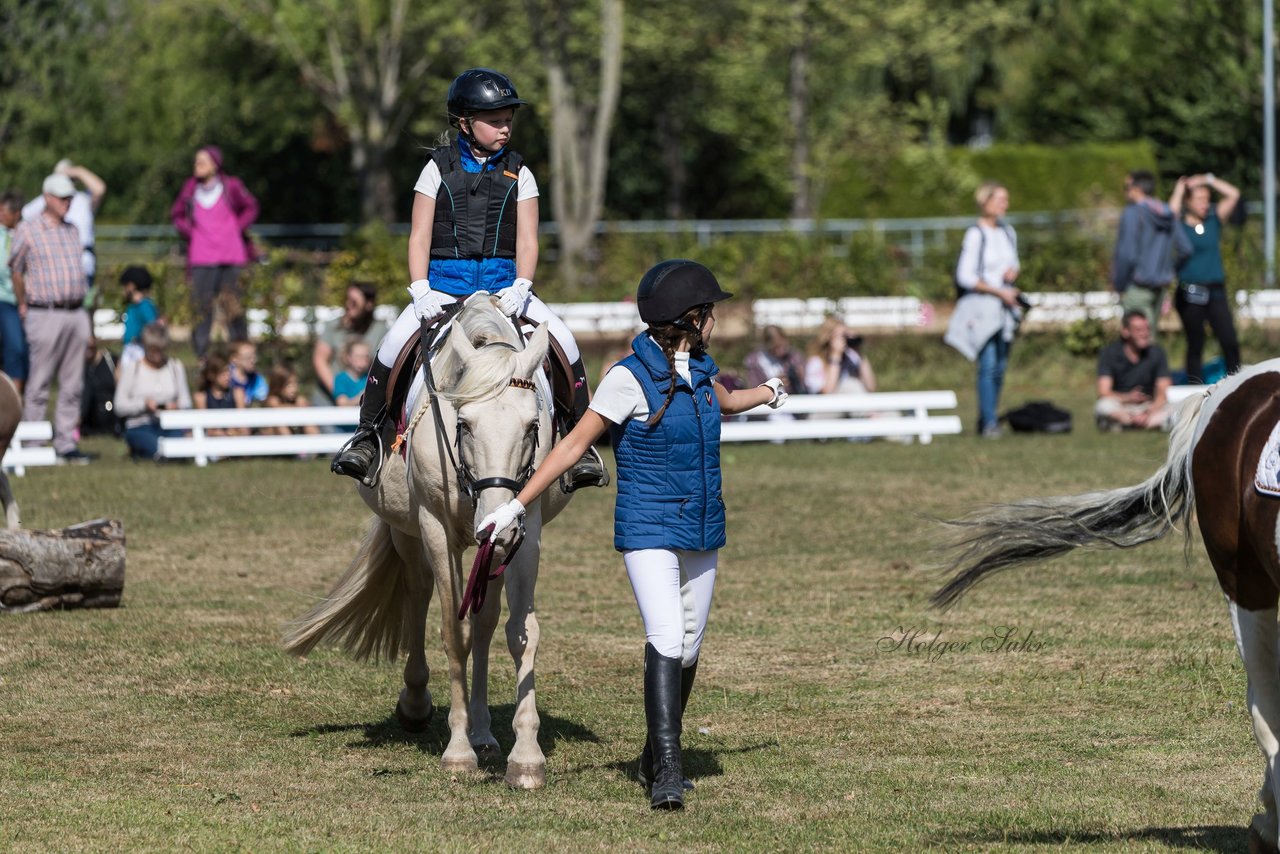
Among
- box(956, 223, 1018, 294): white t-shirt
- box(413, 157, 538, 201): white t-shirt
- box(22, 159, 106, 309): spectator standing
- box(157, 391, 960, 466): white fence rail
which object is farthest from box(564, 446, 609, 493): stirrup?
box(956, 223, 1018, 294): white t-shirt

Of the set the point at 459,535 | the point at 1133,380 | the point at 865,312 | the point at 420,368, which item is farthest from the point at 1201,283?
the point at 459,535

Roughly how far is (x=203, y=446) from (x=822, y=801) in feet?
34.9

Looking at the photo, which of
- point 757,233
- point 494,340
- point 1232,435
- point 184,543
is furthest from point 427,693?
point 757,233

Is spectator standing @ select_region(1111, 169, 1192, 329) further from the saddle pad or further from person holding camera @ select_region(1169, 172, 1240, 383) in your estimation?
the saddle pad

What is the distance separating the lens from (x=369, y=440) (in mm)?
7602

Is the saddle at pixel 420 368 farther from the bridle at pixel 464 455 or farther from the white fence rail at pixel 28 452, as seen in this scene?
the white fence rail at pixel 28 452

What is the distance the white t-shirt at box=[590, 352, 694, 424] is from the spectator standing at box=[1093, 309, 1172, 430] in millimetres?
12227

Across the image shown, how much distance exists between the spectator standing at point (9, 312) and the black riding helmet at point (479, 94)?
937 cm

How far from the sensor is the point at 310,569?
11562 mm

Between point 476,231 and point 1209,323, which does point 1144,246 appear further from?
point 476,231

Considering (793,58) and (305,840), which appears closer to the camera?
(305,840)

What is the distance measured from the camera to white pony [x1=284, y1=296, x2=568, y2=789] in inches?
258

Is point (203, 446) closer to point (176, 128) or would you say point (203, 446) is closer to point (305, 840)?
point (305, 840)

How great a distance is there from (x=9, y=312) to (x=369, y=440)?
30.8 ft
